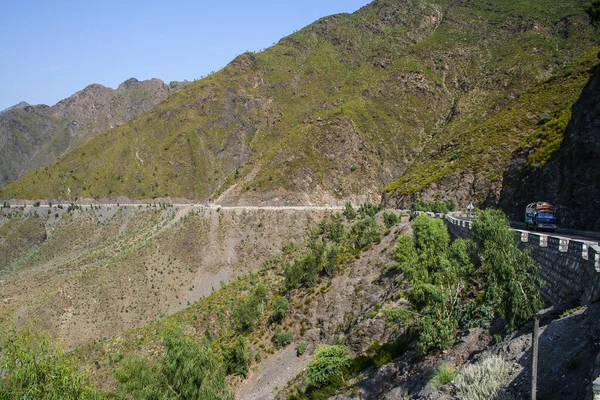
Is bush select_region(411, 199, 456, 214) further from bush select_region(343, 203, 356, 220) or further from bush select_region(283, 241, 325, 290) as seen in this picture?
bush select_region(283, 241, 325, 290)

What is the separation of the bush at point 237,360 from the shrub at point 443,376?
22.2 m

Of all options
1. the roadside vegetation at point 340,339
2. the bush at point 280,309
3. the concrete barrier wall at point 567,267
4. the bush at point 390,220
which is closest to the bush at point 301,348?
the roadside vegetation at point 340,339

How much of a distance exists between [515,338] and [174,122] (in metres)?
118

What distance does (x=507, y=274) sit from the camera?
1477 cm

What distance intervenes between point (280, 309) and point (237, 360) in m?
6.13

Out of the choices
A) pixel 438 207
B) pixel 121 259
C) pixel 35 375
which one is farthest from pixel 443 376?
pixel 121 259

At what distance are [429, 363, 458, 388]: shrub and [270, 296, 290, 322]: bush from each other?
81.6 ft

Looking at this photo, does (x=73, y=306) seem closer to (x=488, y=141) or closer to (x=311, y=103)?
(x=488, y=141)

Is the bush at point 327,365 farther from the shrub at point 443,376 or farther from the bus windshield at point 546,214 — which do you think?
the bus windshield at point 546,214

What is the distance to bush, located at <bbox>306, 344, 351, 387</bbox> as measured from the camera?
23828 mm

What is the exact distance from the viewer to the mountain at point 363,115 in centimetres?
6762

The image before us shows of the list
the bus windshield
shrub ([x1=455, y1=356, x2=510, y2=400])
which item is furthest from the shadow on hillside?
the bus windshield

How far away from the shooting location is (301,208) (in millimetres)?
81000

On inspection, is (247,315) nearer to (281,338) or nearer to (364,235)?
(281,338)
